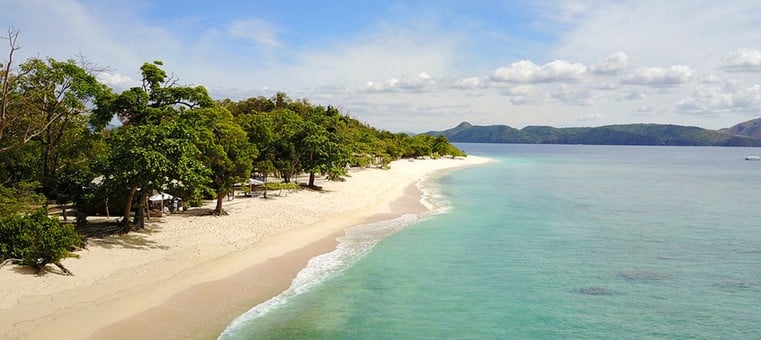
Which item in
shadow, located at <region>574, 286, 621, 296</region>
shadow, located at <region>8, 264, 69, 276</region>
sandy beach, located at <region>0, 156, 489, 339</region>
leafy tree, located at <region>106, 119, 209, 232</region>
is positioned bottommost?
shadow, located at <region>574, 286, 621, 296</region>

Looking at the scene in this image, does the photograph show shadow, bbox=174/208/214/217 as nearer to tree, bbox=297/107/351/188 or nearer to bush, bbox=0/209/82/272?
bush, bbox=0/209/82/272

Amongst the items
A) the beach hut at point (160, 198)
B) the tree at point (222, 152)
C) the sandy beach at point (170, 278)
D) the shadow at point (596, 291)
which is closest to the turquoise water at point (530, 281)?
the shadow at point (596, 291)

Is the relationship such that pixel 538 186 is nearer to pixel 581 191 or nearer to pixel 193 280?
pixel 581 191

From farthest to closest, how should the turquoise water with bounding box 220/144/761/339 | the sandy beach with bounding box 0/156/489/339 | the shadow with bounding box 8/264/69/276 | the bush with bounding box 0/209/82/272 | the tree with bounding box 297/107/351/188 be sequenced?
the tree with bounding box 297/107/351/188, the bush with bounding box 0/209/82/272, the shadow with bounding box 8/264/69/276, the turquoise water with bounding box 220/144/761/339, the sandy beach with bounding box 0/156/489/339

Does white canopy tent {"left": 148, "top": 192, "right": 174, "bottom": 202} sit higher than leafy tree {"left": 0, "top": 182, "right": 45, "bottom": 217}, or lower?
lower

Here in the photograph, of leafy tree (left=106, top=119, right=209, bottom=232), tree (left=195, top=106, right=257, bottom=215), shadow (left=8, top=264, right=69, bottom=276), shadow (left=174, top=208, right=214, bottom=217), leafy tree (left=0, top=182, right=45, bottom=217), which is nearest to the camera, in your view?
shadow (left=8, top=264, right=69, bottom=276)

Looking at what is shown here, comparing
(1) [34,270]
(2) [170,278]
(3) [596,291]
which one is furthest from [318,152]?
(3) [596,291]

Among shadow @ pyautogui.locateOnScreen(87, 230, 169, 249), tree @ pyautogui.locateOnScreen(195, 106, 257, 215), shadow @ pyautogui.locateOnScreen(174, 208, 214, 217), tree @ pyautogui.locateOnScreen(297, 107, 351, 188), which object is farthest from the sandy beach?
tree @ pyautogui.locateOnScreen(297, 107, 351, 188)
